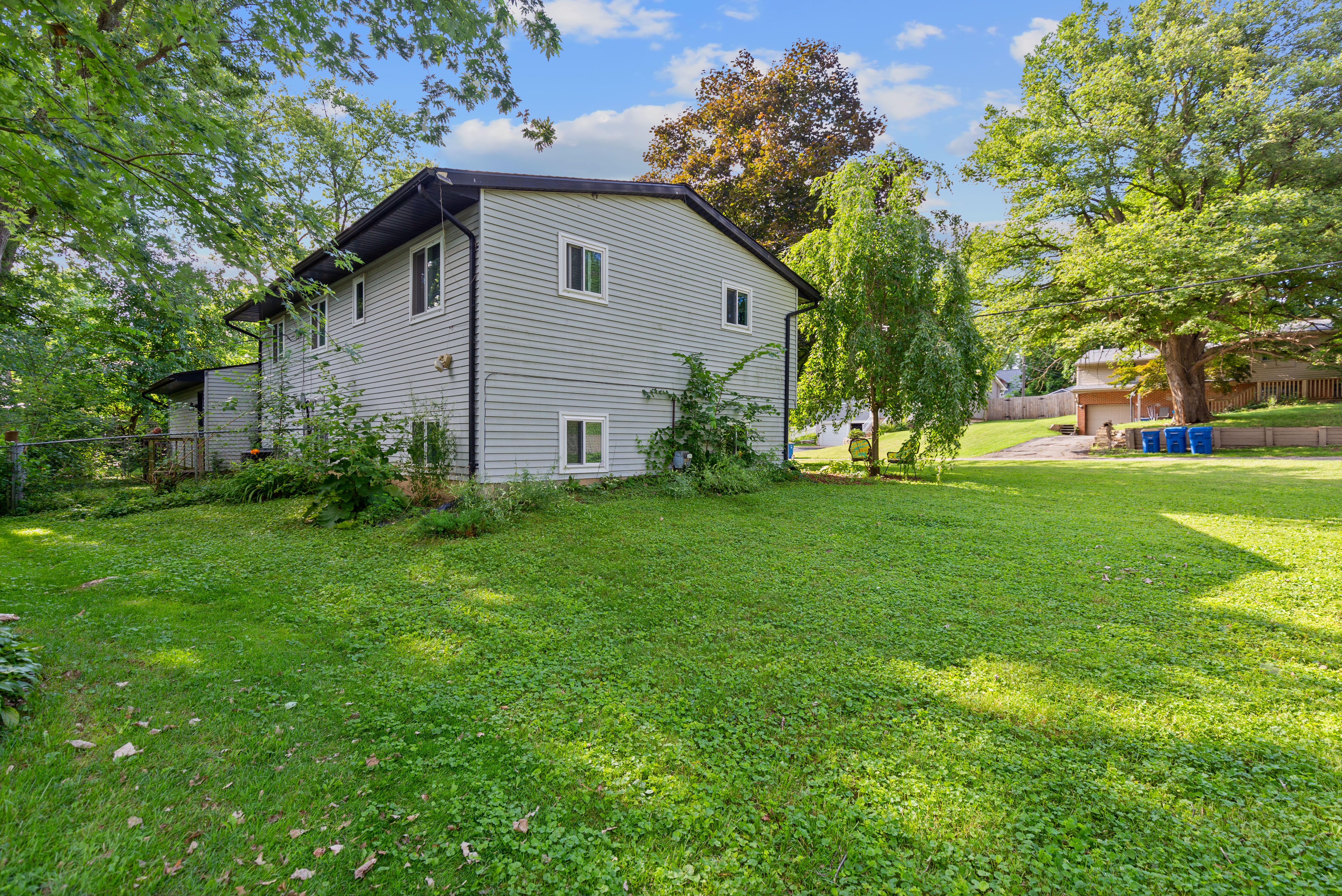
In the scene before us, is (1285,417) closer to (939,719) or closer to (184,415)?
(939,719)

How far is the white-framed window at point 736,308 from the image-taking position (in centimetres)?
1245

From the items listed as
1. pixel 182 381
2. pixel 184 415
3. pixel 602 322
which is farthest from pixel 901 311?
pixel 184 415

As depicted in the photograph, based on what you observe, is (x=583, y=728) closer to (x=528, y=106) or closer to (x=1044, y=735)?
(x=1044, y=735)

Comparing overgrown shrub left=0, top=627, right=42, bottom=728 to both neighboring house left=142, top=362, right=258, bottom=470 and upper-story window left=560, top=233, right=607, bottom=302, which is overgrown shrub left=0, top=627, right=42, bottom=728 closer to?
upper-story window left=560, top=233, right=607, bottom=302

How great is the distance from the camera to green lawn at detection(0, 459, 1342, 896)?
72.9 inches

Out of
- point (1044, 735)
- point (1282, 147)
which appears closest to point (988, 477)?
point (1044, 735)

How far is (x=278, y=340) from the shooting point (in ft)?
51.8

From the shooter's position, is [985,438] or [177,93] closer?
[177,93]

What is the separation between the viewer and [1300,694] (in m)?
2.93

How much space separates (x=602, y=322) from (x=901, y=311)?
714cm

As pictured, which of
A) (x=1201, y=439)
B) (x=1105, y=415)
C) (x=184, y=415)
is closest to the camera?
(x=1201, y=439)

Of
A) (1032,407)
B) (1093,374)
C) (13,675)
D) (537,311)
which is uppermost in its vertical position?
(1093,374)

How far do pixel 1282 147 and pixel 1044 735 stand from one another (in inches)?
1027

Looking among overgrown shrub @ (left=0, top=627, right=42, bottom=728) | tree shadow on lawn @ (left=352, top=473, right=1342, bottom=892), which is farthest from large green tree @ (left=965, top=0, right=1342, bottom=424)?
overgrown shrub @ (left=0, top=627, right=42, bottom=728)
